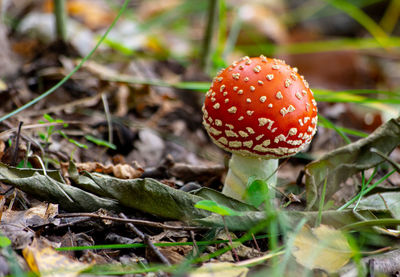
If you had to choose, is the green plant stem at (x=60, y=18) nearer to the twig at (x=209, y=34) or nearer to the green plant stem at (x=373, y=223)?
the twig at (x=209, y=34)

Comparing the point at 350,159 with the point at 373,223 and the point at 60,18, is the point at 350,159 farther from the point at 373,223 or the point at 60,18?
the point at 60,18

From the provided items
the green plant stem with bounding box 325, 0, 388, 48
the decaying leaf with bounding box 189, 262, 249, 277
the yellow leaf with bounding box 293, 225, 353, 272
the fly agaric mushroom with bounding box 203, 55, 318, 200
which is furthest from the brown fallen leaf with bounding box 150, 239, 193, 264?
the green plant stem with bounding box 325, 0, 388, 48

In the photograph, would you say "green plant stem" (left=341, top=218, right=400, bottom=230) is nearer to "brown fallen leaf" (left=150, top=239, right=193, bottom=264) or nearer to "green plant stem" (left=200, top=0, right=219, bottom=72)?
"brown fallen leaf" (left=150, top=239, right=193, bottom=264)

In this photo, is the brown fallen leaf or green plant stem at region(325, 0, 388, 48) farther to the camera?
green plant stem at region(325, 0, 388, 48)

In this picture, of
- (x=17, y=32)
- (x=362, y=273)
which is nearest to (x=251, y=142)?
(x=362, y=273)

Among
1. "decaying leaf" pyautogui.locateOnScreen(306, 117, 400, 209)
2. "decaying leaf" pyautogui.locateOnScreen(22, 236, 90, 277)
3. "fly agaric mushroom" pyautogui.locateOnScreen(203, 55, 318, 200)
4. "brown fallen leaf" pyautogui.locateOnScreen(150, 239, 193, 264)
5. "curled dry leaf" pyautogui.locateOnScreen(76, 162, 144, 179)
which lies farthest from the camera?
"curled dry leaf" pyautogui.locateOnScreen(76, 162, 144, 179)

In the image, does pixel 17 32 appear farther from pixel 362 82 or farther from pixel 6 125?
pixel 362 82

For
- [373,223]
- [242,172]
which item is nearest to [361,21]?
[242,172]

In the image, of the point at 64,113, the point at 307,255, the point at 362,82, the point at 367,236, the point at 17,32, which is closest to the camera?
the point at 307,255
